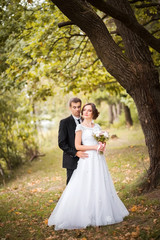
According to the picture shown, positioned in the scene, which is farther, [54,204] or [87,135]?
[54,204]

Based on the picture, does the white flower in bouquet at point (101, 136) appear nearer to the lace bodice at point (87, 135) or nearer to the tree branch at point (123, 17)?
the lace bodice at point (87, 135)

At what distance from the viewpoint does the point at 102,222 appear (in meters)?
4.73

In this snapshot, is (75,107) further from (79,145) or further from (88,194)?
(88,194)

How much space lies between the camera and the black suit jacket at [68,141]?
5324 millimetres

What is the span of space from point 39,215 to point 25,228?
0.83 m

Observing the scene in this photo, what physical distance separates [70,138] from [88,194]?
1220 millimetres

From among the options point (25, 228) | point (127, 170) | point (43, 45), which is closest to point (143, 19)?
point (43, 45)

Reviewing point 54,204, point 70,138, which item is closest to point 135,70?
point 70,138

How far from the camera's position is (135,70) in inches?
216

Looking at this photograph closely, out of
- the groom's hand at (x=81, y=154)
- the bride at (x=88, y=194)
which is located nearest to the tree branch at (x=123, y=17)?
the bride at (x=88, y=194)

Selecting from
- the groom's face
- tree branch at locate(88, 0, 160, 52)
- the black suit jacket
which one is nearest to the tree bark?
tree branch at locate(88, 0, 160, 52)

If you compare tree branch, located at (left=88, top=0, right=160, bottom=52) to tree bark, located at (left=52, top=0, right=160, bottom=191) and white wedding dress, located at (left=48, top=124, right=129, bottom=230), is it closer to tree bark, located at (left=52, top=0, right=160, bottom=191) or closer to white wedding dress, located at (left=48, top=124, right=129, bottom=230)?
tree bark, located at (left=52, top=0, right=160, bottom=191)

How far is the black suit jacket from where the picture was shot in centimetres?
532

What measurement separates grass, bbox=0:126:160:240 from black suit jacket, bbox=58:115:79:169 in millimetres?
1288
